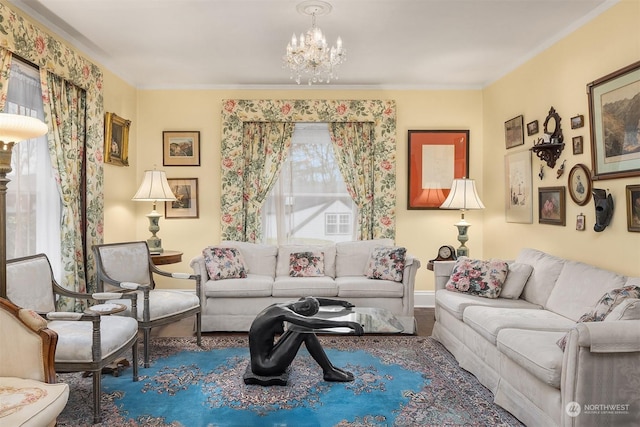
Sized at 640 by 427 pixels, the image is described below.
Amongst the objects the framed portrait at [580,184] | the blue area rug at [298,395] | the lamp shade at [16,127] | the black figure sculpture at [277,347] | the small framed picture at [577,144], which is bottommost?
the blue area rug at [298,395]

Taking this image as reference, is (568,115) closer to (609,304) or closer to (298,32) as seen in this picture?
(609,304)

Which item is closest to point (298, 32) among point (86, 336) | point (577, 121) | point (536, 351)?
point (577, 121)

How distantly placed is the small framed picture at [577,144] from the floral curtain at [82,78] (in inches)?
180

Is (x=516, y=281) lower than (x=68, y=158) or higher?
lower

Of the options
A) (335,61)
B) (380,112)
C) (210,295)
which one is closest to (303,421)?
(210,295)

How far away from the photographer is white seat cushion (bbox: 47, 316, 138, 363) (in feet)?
8.77

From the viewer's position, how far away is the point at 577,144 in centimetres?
384

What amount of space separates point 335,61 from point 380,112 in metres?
2.32

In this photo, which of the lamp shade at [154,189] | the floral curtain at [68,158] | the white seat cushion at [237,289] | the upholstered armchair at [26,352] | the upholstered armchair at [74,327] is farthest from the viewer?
the lamp shade at [154,189]

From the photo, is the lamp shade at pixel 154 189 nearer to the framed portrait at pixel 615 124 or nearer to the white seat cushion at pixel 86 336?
the white seat cushion at pixel 86 336

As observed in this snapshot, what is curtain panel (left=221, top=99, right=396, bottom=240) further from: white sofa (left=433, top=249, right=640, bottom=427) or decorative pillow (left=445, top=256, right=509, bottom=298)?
white sofa (left=433, top=249, right=640, bottom=427)

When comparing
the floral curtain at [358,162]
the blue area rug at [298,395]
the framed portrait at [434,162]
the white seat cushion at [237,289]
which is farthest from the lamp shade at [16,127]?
the framed portrait at [434,162]

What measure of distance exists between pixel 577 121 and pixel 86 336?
4.15 meters

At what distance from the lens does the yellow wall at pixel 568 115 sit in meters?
3.30
